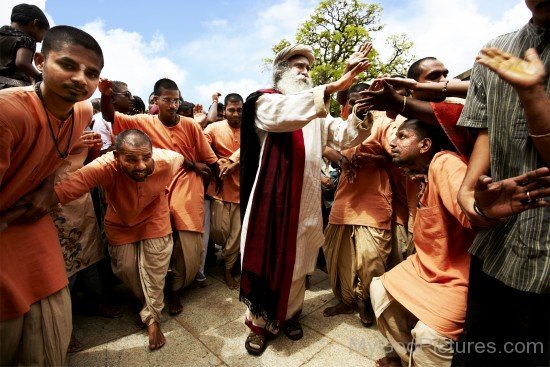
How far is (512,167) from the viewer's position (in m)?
1.38

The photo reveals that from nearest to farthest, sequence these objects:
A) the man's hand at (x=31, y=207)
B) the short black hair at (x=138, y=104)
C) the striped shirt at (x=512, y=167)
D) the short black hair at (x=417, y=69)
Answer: the striped shirt at (x=512, y=167) < the man's hand at (x=31, y=207) < the short black hair at (x=417, y=69) < the short black hair at (x=138, y=104)

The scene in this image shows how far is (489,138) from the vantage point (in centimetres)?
147

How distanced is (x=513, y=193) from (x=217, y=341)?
2.50 metres

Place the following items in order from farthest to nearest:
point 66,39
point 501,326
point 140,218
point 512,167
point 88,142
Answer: point 140,218
point 88,142
point 66,39
point 501,326
point 512,167

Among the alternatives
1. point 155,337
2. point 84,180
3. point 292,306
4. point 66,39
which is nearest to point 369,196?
point 292,306

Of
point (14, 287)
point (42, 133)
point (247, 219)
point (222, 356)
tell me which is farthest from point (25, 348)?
point (247, 219)

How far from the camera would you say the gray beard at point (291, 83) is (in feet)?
9.10

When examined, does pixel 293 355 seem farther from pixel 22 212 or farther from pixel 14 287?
pixel 22 212

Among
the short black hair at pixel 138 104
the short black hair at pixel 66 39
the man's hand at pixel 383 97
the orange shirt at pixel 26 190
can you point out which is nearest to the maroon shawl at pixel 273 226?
the man's hand at pixel 383 97

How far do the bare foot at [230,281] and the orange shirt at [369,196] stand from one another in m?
1.56

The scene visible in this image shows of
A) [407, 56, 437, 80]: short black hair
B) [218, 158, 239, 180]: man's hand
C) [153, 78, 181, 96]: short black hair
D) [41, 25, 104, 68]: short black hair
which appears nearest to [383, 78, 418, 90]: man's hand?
[407, 56, 437, 80]: short black hair

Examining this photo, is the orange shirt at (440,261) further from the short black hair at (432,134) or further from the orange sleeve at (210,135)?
the orange sleeve at (210,135)

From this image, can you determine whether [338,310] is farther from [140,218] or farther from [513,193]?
[513,193]

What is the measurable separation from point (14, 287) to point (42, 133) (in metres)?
0.81
